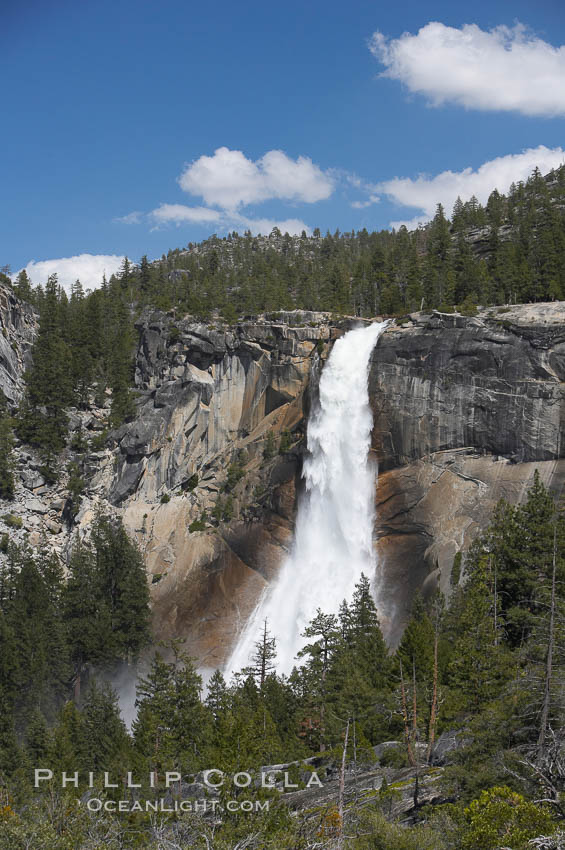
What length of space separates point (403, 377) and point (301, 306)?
25.1 m

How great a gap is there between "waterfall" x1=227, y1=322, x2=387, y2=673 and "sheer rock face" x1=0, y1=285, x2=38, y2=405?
3811 cm

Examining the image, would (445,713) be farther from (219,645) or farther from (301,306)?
(301,306)

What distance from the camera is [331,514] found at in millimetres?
61281

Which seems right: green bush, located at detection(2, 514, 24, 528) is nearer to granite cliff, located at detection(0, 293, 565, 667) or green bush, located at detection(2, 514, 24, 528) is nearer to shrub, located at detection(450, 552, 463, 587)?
granite cliff, located at detection(0, 293, 565, 667)

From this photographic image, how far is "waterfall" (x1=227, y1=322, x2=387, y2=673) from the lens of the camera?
57688 millimetres

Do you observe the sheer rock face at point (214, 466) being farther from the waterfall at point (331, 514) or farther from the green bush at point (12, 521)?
the green bush at point (12, 521)

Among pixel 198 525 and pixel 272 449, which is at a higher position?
pixel 272 449

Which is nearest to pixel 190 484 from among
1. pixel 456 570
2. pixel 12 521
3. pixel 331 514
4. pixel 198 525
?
pixel 198 525

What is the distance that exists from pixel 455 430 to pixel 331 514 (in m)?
13.6

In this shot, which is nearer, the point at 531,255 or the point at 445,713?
the point at 445,713

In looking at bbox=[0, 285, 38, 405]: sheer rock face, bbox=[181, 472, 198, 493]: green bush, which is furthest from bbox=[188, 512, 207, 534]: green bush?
bbox=[0, 285, 38, 405]: sheer rock face

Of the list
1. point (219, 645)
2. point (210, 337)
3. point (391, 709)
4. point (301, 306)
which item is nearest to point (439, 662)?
point (391, 709)

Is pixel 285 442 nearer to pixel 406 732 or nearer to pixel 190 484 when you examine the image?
pixel 190 484

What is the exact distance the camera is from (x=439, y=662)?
3484 cm
